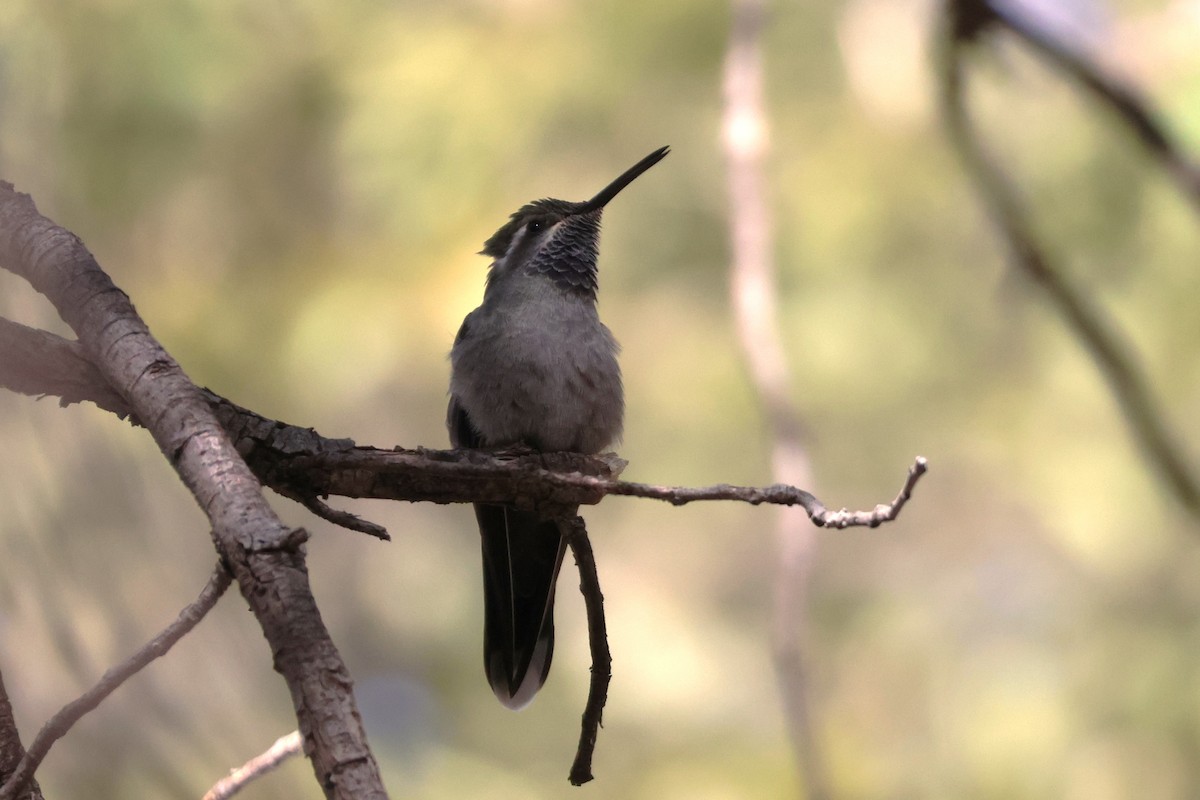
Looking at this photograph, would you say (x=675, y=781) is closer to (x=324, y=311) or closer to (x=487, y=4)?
(x=324, y=311)

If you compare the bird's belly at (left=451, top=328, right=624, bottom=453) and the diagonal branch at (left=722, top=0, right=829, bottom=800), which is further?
the bird's belly at (left=451, top=328, right=624, bottom=453)

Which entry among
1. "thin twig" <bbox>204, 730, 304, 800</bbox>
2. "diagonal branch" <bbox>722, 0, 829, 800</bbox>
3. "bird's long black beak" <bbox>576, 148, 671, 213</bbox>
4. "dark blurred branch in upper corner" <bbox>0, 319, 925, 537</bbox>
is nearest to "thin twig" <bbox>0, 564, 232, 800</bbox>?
"thin twig" <bbox>204, 730, 304, 800</bbox>

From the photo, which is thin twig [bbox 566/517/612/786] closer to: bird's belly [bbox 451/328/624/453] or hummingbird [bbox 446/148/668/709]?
hummingbird [bbox 446/148/668/709]

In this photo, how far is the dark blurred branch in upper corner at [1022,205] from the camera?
4.25 ft

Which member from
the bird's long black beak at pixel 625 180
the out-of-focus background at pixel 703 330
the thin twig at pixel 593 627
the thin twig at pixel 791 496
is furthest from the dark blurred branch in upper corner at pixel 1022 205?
the out-of-focus background at pixel 703 330

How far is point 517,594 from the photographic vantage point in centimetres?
332

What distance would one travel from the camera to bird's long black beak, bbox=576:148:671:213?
3707mm

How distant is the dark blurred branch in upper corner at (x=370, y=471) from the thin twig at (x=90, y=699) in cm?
42

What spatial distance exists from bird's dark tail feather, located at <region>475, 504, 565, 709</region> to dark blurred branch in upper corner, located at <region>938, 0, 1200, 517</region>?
6.10ft

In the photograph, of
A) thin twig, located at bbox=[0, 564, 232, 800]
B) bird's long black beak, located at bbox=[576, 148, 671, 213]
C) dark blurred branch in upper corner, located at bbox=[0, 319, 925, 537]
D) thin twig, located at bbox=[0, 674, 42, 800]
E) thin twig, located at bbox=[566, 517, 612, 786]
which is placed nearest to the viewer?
thin twig, located at bbox=[0, 564, 232, 800]

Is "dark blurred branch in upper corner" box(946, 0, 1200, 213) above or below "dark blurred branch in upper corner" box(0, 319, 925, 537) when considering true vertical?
below

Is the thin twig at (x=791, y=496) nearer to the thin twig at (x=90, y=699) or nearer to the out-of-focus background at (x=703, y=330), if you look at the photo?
the thin twig at (x=90, y=699)

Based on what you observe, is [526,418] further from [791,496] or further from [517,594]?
[791,496]

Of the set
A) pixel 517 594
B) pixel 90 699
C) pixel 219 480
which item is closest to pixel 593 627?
pixel 219 480
